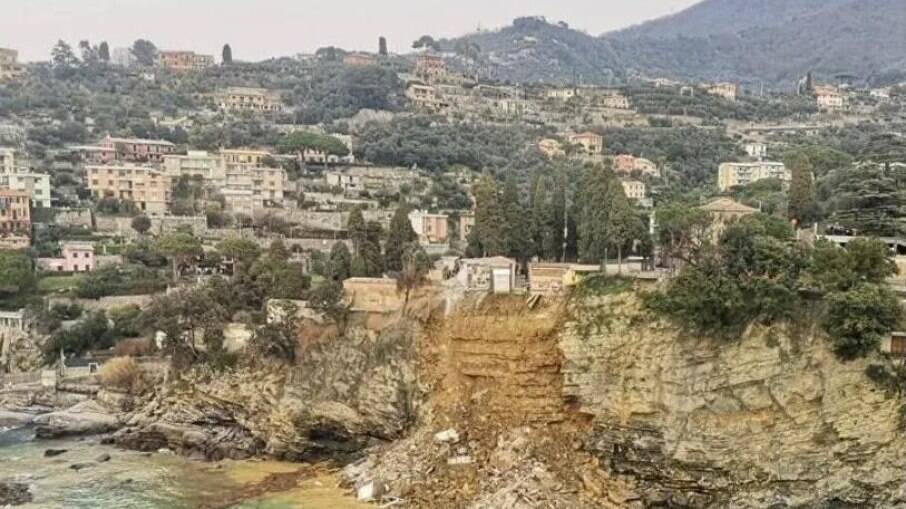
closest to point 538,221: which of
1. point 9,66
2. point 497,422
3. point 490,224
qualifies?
point 490,224

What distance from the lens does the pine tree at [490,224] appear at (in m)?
36.1

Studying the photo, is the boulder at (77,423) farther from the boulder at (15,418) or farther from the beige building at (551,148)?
the beige building at (551,148)

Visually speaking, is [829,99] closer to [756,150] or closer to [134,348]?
[756,150]

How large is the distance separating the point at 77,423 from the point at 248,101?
6349 cm

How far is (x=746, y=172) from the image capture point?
5947cm

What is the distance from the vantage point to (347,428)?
30.8 metres

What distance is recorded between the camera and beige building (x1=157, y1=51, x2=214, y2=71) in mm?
116688

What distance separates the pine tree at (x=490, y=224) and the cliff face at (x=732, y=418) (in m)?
10.0

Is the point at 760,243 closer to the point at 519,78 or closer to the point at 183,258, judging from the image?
the point at 183,258

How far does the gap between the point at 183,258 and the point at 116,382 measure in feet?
42.2

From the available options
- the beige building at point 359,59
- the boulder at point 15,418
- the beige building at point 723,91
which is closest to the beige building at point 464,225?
the boulder at point 15,418

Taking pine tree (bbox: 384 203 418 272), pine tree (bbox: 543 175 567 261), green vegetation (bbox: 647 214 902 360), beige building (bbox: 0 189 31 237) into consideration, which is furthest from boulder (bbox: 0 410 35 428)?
green vegetation (bbox: 647 214 902 360)

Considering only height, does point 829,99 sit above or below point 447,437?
above

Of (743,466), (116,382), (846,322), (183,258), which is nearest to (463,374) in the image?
(743,466)
